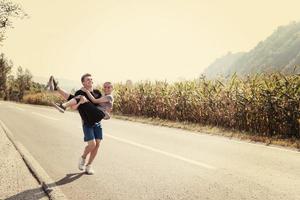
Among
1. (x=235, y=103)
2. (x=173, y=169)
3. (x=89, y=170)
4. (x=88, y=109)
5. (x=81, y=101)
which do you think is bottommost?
(x=89, y=170)

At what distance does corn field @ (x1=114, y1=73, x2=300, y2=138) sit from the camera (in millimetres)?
15031

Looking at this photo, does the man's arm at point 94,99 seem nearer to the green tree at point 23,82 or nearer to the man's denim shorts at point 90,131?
the man's denim shorts at point 90,131

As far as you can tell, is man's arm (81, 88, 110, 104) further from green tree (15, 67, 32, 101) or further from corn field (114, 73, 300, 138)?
green tree (15, 67, 32, 101)

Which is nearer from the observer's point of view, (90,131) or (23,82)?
(90,131)

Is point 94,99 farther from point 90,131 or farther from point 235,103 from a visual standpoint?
point 235,103

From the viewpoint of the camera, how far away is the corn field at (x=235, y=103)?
1503 cm

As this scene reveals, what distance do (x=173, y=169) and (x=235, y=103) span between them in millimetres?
9793

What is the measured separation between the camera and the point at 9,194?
6410 millimetres

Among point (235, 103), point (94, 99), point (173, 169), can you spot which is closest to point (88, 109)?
point (94, 99)

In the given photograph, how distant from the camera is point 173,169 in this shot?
8.57 meters

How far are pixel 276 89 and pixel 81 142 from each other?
6.93 metres

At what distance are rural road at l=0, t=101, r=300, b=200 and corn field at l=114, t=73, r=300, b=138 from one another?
2.64 metres

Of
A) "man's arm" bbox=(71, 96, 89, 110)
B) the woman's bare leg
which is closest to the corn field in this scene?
→ "man's arm" bbox=(71, 96, 89, 110)

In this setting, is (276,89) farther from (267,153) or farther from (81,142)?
(81,142)
